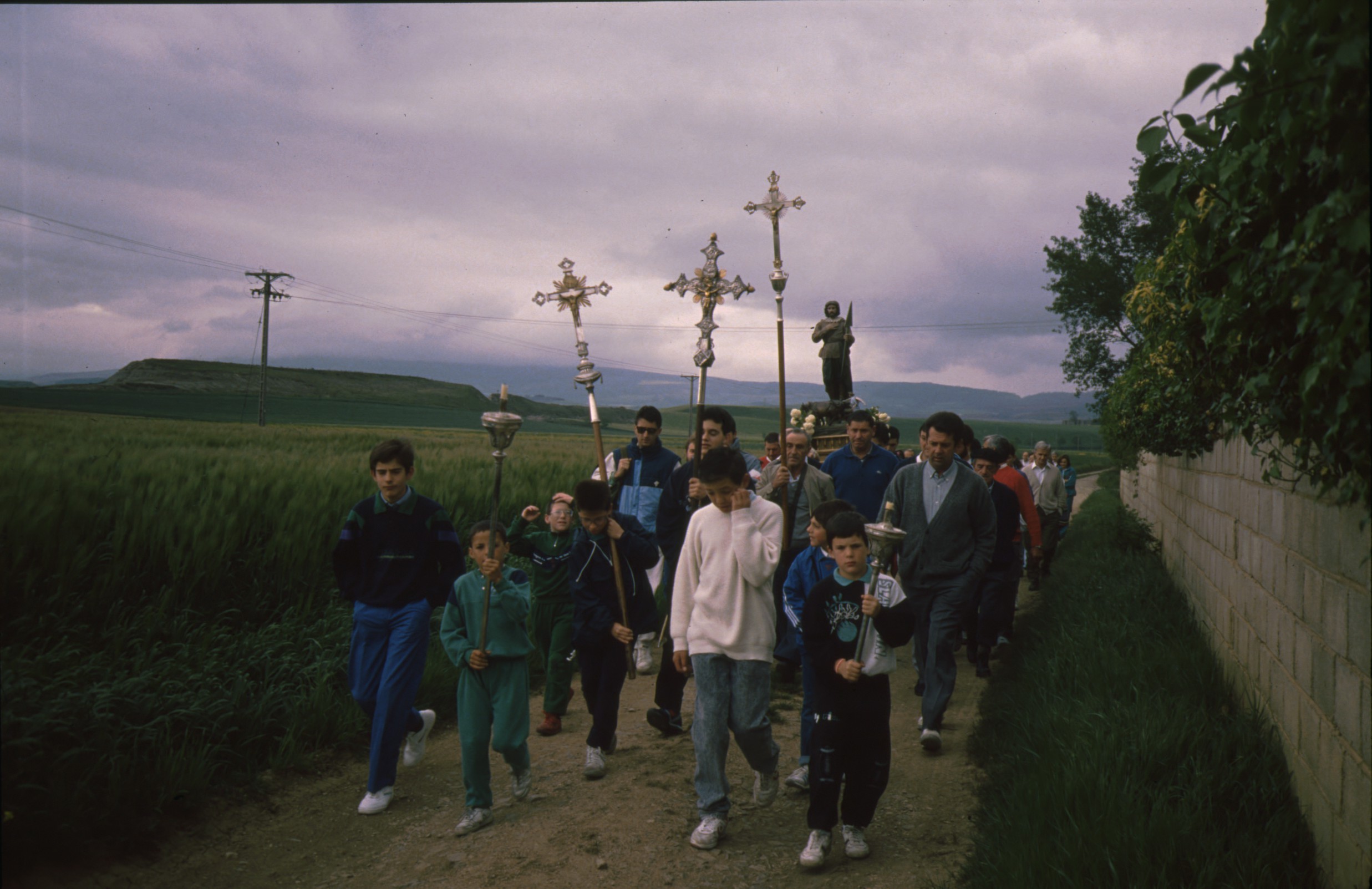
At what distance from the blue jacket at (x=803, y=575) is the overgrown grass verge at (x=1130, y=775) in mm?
1391

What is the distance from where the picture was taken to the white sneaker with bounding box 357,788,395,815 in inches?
203

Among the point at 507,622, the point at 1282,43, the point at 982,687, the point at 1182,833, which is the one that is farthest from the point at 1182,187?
the point at 982,687

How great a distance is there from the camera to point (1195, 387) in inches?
238

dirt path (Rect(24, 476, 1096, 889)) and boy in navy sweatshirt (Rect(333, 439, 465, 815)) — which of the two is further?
boy in navy sweatshirt (Rect(333, 439, 465, 815))

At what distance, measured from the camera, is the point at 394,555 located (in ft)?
17.7

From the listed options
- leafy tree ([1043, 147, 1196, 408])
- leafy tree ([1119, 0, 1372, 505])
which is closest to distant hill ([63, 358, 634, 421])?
leafy tree ([1043, 147, 1196, 408])

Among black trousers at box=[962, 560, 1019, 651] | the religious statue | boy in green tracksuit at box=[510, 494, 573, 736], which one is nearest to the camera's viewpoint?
boy in green tracksuit at box=[510, 494, 573, 736]

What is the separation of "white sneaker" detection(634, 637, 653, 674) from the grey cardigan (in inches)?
112

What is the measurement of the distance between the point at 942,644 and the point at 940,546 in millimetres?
632

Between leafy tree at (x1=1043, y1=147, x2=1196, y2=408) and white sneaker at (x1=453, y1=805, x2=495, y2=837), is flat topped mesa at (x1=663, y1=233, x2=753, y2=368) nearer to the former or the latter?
white sneaker at (x1=453, y1=805, x2=495, y2=837)

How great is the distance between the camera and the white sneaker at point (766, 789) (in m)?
5.11

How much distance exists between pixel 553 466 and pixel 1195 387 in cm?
1133

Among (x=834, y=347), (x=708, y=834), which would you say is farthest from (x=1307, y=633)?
(x=834, y=347)

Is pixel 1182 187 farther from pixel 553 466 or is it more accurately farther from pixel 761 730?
pixel 553 466
